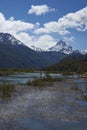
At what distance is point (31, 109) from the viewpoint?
1507 inches

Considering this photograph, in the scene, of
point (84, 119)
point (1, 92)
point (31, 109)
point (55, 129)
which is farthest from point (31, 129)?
point (1, 92)

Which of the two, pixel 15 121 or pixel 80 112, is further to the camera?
pixel 80 112

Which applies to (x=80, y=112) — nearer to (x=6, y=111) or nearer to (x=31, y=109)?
(x=31, y=109)

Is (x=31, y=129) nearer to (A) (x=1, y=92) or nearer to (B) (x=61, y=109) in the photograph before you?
(B) (x=61, y=109)

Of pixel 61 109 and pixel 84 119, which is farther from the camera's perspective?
pixel 61 109

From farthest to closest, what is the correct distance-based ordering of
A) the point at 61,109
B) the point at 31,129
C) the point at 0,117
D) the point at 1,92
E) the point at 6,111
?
the point at 1,92 < the point at 61,109 < the point at 6,111 < the point at 0,117 < the point at 31,129

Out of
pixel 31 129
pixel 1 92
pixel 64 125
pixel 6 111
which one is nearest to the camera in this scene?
pixel 31 129

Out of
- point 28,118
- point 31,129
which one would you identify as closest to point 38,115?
point 28,118

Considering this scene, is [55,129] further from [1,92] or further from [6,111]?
[1,92]

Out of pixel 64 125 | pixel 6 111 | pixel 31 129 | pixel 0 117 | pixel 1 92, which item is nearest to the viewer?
pixel 31 129

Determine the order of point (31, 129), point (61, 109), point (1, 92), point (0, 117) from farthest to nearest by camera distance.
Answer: point (1, 92), point (61, 109), point (0, 117), point (31, 129)

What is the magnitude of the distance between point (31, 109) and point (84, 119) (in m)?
8.06

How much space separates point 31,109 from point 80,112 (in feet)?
19.7

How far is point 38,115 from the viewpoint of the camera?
34.1 meters
